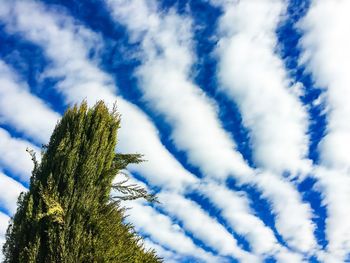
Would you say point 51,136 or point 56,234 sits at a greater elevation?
point 51,136

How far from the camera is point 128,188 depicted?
15.8 metres

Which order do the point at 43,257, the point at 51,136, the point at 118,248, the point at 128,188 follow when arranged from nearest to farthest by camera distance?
the point at 43,257 → the point at 118,248 → the point at 51,136 → the point at 128,188

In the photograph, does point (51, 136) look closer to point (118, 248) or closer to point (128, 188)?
point (128, 188)

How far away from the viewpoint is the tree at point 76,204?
1250cm

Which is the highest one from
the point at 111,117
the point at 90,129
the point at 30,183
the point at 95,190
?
the point at 111,117

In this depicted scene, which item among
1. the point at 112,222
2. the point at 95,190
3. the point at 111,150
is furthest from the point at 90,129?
the point at 112,222

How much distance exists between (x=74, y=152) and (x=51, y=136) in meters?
1.49

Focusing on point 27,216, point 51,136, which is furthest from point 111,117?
point 27,216

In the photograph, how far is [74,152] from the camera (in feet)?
45.9

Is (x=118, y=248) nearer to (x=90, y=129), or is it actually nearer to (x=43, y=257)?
(x=43, y=257)

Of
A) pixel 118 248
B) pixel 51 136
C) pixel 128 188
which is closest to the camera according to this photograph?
pixel 118 248

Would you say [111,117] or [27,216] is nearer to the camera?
[27,216]

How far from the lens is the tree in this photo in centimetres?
1250

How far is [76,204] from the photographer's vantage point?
13250 millimetres
